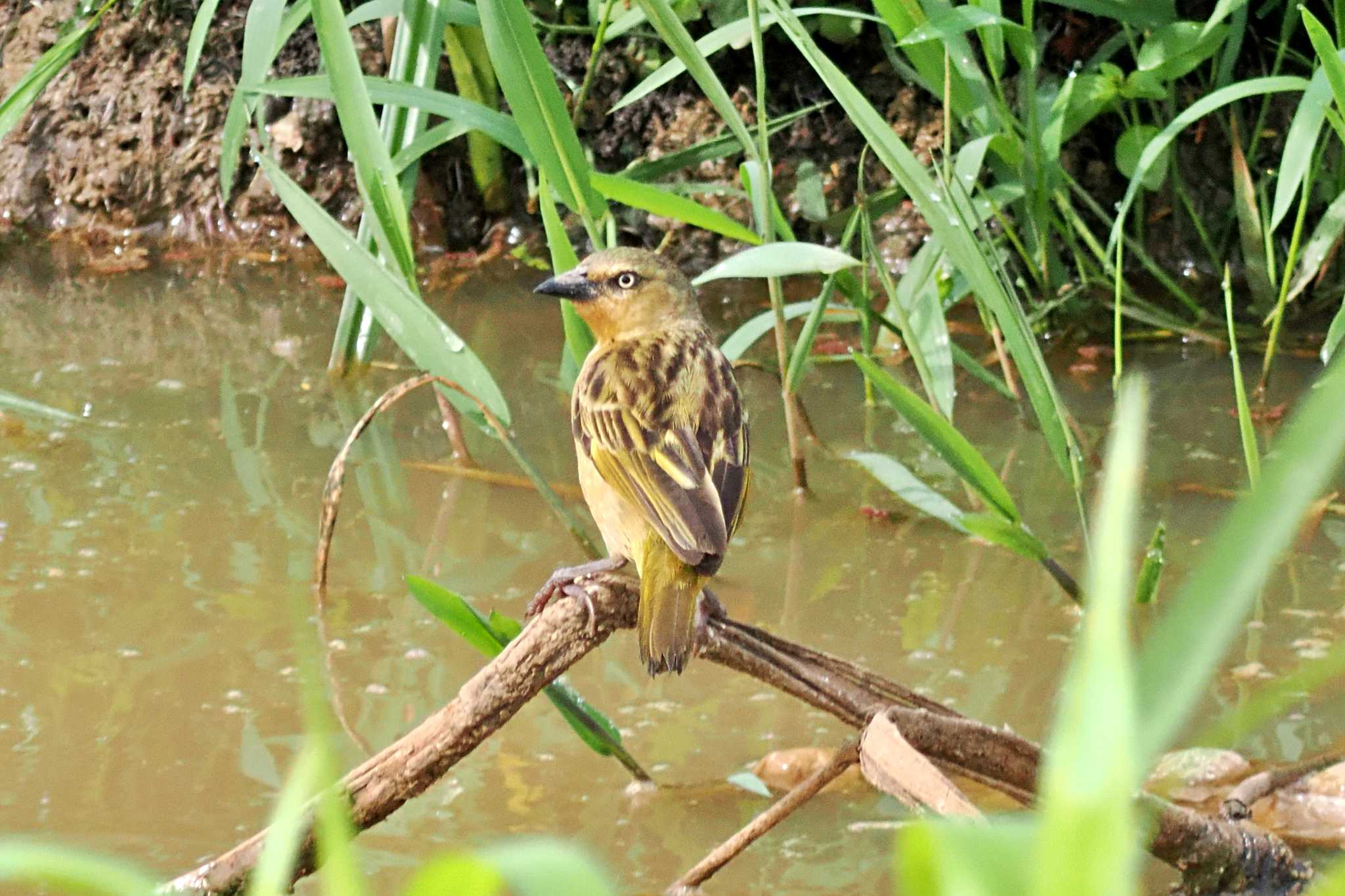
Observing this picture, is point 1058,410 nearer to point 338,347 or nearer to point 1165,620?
point 338,347

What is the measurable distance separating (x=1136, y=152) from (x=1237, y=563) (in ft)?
15.6

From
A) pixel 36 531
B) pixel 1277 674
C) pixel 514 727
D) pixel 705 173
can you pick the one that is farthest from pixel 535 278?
pixel 1277 674

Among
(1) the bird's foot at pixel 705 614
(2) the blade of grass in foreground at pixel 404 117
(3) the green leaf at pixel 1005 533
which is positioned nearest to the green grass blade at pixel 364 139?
(2) the blade of grass in foreground at pixel 404 117

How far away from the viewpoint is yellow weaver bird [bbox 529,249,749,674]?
2.45m

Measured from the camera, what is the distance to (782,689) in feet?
7.64

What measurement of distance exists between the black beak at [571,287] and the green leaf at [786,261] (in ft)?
0.99

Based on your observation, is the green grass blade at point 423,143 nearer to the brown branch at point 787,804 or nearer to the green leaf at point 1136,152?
the green leaf at point 1136,152

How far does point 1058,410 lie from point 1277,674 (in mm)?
738

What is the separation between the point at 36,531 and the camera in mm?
3973

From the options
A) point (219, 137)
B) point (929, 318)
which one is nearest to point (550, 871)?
point (929, 318)

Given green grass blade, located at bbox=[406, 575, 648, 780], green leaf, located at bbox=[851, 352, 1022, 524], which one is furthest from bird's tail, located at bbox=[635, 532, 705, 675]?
green leaf, located at bbox=[851, 352, 1022, 524]

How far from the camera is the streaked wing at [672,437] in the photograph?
2.54m

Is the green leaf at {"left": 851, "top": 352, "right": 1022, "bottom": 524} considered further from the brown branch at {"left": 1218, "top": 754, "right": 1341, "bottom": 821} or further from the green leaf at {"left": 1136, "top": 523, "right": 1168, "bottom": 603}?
the brown branch at {"left": 1218, "top": 754, "right": 1341, "bottom": 821}

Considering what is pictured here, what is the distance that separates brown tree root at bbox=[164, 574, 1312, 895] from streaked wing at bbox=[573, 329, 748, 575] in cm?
14
